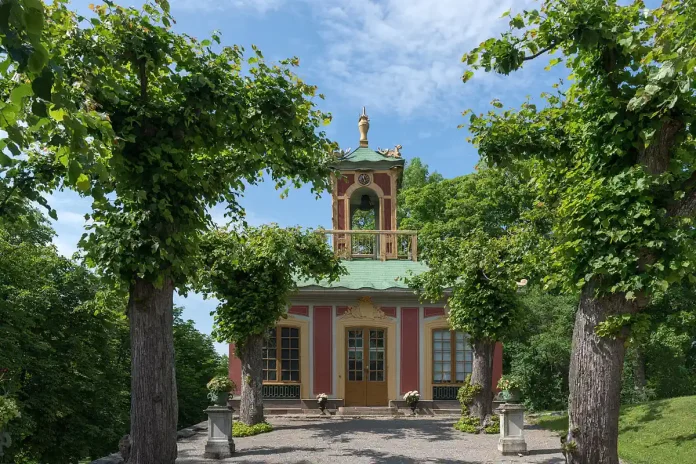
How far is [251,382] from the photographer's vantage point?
44.2 ft

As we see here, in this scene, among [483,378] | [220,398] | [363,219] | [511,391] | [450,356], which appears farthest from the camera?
[363,219]

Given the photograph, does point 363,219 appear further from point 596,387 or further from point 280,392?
point 596,387

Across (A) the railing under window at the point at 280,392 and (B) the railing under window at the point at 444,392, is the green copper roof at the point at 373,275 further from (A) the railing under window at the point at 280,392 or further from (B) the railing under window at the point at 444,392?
(B) the railing under window at the point at 444,392

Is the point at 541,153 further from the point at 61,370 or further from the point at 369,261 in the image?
the point at 61,370

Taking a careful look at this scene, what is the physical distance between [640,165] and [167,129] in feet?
16.5

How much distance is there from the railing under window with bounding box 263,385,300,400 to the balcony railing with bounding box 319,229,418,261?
4.18m

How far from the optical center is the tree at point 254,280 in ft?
42.9

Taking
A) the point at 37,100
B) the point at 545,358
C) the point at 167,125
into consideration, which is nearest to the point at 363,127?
the point at 545,358

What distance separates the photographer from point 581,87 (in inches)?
268

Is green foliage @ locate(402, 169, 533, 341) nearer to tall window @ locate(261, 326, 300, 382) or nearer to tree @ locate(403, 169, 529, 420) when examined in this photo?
tree @ locate(403, 169, 529, 420)

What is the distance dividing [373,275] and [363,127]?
512 centimetres

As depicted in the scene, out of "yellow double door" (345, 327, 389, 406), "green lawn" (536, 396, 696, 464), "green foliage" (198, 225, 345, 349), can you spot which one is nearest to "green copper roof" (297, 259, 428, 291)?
"yellow double door" (345, 327, 389, 406)

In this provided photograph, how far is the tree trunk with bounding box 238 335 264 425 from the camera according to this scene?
44.1ft

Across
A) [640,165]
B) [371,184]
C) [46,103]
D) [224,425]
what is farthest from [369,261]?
[46,103]
